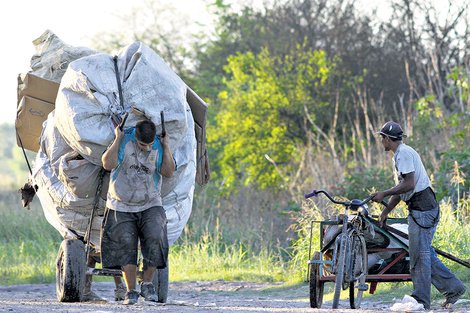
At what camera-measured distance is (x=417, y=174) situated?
6.34 metres

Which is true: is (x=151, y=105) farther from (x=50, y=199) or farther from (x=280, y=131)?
(x=280, y=131)

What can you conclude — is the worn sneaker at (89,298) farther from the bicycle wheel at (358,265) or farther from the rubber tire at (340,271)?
the bicycle wheel at (358,265)

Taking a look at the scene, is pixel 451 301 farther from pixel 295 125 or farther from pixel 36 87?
pixel 295 125

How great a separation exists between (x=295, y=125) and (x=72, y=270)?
16176 mm

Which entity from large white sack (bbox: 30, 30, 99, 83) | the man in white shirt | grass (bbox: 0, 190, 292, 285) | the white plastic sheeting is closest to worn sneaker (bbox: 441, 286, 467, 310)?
the man in white shirt

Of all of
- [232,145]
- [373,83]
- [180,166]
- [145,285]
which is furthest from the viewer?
[373,83]

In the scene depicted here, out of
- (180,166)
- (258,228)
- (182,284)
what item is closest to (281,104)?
(258,228)

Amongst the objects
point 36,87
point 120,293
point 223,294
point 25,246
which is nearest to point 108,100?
point 36,87

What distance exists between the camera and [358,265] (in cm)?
641

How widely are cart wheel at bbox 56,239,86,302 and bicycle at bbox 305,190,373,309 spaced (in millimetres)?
Result: 2316

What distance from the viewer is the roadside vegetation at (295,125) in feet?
40.9

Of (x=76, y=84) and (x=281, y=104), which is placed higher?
(x=281, y=104)

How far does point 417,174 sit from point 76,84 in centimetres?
342

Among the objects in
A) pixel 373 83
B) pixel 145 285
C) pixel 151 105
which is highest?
pixel 373 83
